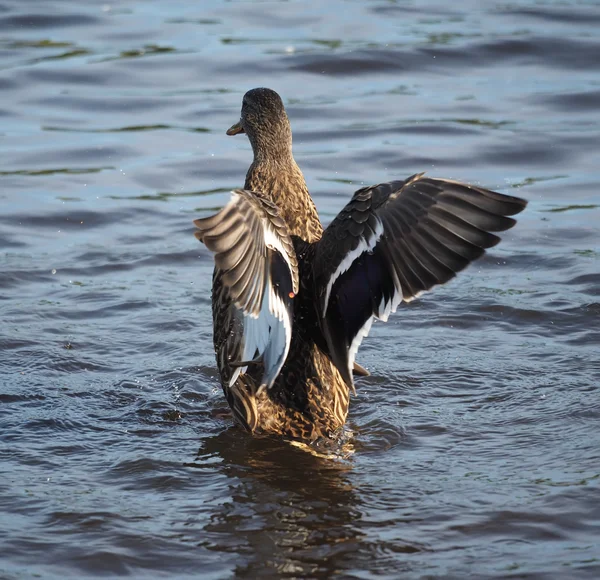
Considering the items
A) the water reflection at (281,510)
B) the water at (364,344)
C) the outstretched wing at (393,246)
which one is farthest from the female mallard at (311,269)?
the water at (364,344)

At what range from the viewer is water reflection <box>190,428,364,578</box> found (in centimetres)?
384

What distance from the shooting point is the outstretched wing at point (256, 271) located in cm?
375

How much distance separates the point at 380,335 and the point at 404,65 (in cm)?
593

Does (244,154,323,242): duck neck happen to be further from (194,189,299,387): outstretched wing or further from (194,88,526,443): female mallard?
(194,189,299,387): outstretched wing

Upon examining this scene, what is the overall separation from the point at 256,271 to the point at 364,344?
7.11ft

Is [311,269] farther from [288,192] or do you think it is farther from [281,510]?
[281,510]

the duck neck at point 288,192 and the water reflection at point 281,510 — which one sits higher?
the duck neck at point 288,192

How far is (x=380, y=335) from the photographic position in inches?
244

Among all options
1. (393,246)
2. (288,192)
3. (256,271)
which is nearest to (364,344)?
(288,192)

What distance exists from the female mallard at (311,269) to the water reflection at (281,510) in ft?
0.55

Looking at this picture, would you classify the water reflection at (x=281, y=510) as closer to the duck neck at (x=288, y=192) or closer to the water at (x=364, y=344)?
the water at (x=364, y=344)

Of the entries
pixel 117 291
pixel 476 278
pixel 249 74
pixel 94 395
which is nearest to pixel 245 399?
pixel 94 395

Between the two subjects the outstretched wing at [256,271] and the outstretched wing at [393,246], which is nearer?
the outstretched wing at [256,271]

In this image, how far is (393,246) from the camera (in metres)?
4.20
